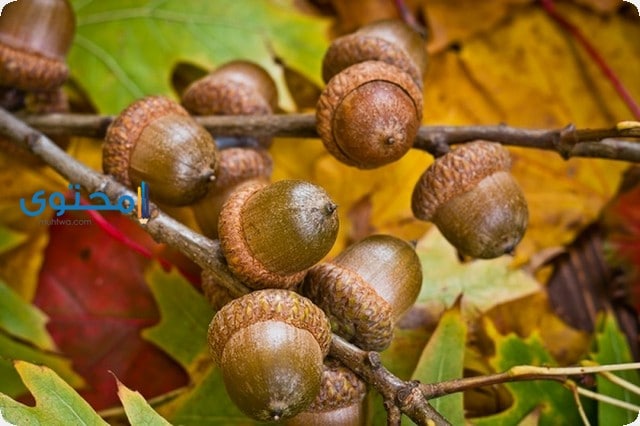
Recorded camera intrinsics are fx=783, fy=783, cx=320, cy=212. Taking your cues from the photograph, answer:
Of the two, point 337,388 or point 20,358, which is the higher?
point 337,388

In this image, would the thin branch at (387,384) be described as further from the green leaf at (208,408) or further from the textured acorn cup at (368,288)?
the green leaf at (208,408)

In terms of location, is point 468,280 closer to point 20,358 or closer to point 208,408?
point 208,408

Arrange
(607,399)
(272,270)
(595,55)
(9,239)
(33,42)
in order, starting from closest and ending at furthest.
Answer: (272,270), (607,399), (33,42), (9,239), (595,55)

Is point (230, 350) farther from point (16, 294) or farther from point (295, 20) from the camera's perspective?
point (295, 20)

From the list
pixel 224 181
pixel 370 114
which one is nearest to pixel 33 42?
pixel 224 181

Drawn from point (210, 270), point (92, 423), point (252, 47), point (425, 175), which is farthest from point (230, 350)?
point (252, 47)

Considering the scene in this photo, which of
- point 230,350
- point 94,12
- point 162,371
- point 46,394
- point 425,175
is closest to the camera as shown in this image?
point 230,350

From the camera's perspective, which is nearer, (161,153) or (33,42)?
(161,153)

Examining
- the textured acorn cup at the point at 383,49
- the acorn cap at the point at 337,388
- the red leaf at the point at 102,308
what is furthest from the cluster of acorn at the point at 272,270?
the red leaf at the point at 102,308
